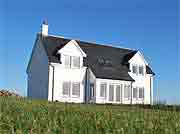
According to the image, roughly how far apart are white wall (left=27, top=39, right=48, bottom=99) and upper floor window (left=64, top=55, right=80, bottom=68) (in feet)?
7.07

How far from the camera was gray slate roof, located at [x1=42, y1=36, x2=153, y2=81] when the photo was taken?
133 ft

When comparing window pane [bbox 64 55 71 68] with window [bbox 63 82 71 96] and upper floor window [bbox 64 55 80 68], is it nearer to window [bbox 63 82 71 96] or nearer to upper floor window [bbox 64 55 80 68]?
upper floor window [bbox 64 55 80 68]

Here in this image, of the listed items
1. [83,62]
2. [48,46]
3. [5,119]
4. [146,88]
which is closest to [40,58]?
[48,46]

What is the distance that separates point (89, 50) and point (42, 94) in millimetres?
8133

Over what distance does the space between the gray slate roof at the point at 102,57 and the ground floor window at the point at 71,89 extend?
240cm

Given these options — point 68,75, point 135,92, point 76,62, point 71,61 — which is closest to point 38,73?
point 68,75

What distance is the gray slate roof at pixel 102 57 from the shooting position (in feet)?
133

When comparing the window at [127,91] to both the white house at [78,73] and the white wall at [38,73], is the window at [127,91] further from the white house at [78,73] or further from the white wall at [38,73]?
the white wall at [38,73]

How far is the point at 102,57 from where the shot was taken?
44.3m

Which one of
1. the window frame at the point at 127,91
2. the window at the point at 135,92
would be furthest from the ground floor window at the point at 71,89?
the window at the point at 135,92

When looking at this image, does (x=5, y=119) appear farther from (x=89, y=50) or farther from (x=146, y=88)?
(x=146, y=88)

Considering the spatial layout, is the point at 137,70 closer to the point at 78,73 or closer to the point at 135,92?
the point at 135,92

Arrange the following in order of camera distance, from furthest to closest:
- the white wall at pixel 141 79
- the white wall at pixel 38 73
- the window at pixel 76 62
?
the white wall at pixel 141 79 → the window at pixel 76 62 → the white wall at pixel 38 73

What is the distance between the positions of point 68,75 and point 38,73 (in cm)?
334
